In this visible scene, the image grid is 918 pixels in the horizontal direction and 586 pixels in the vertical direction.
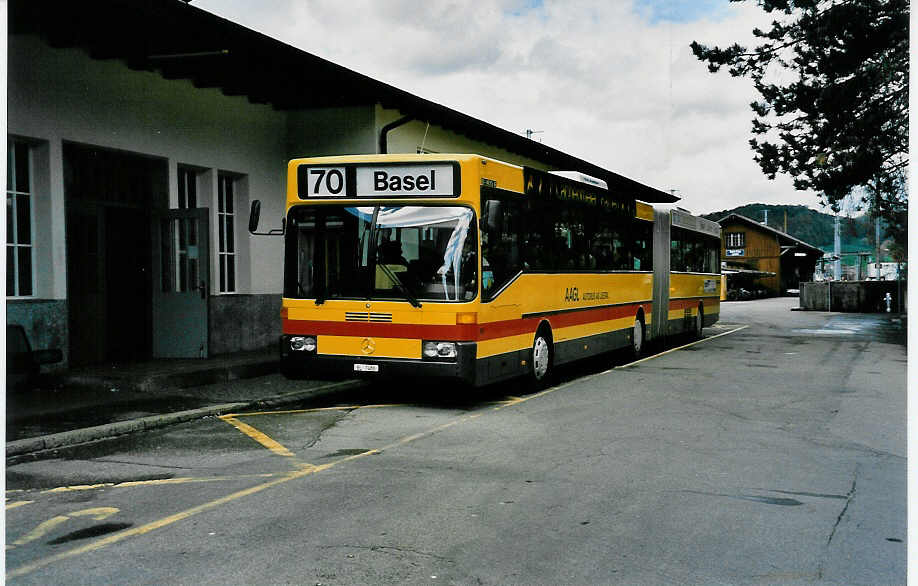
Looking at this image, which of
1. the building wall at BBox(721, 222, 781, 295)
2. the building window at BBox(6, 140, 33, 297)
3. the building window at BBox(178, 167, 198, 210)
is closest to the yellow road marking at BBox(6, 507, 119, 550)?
the building window at BBox(6, 140, 33, 297)

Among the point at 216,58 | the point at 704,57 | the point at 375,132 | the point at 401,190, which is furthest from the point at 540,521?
the point at 704,57

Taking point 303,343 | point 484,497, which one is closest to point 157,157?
point 303,343

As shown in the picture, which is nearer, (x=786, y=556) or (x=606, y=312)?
(x=786, y=556)

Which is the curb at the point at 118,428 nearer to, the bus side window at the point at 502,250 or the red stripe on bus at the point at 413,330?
the red stripe on bus at the point at 413,330

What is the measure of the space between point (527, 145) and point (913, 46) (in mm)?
20507

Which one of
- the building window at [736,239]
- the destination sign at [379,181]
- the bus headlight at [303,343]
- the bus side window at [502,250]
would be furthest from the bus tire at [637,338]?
the building window at [736,239]

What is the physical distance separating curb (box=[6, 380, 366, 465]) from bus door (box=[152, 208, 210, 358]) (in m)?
3.33

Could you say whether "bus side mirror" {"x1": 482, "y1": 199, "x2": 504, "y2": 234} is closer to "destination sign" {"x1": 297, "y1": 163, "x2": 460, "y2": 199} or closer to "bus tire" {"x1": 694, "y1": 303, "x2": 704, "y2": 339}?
"destination sign" {"x1": 297, "y1": 163, "x2": 460, "y2": 199}

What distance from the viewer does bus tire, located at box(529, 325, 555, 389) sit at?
42.5 ft

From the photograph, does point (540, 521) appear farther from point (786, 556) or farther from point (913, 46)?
point (913, 46)

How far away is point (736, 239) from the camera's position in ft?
302

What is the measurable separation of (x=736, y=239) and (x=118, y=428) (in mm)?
88294

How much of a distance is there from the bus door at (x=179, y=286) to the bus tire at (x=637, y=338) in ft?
26.6

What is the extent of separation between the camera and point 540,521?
19.6ft
